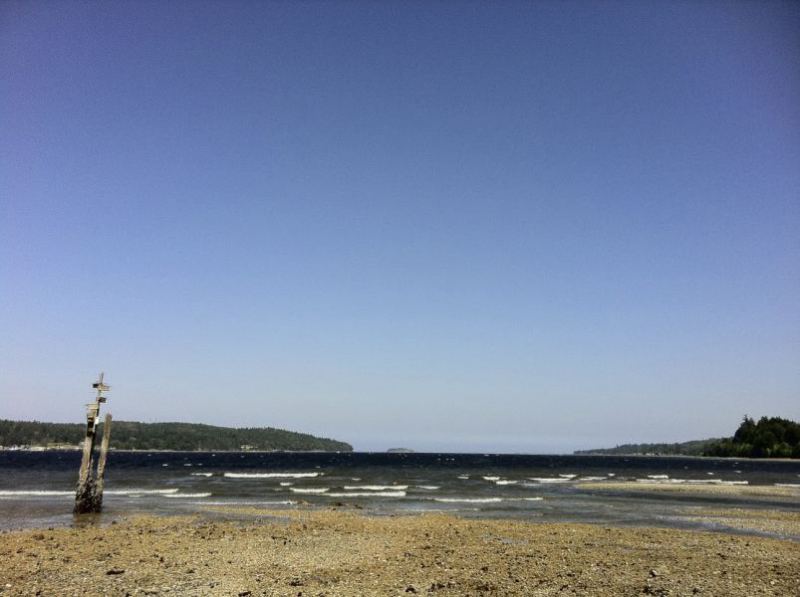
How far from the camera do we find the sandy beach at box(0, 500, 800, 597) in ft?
44.8

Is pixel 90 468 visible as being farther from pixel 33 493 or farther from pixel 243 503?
pixel 33 493

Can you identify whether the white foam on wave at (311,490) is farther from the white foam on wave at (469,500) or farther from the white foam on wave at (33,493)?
the white foam on wave at (33,493)

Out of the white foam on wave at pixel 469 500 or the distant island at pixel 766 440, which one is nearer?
the white foam on wave at pixel 469 500

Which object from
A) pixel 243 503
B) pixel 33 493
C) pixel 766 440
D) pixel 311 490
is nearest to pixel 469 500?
pixel 311 490

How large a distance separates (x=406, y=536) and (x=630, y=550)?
336 inches

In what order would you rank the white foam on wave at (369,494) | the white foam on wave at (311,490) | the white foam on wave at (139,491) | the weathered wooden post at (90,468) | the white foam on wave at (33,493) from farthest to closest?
the white foam on wave at (311,490)
the white foam on wave at (369,494)
the white foam on wave at (139,491)
the white foam on wave at (33,493)
the weathered wooden post at (90,468)

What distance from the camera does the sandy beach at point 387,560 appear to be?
13.7m

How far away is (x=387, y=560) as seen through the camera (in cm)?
1703

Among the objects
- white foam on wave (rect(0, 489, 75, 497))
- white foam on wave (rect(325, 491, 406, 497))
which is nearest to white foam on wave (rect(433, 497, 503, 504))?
white foam on wave (rect(325, 491, 406, 497))

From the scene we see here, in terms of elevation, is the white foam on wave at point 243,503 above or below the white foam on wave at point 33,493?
above

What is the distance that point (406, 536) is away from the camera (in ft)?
72.2

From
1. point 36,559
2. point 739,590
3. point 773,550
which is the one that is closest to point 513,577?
point 739,590

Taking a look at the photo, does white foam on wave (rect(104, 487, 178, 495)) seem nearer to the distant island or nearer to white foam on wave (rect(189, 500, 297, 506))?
white foam on wave (rect(189, 500, 297, 506))

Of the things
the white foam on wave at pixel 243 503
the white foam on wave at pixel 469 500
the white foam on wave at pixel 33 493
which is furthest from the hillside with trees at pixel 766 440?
the white foam on wave at pixel 33 493
